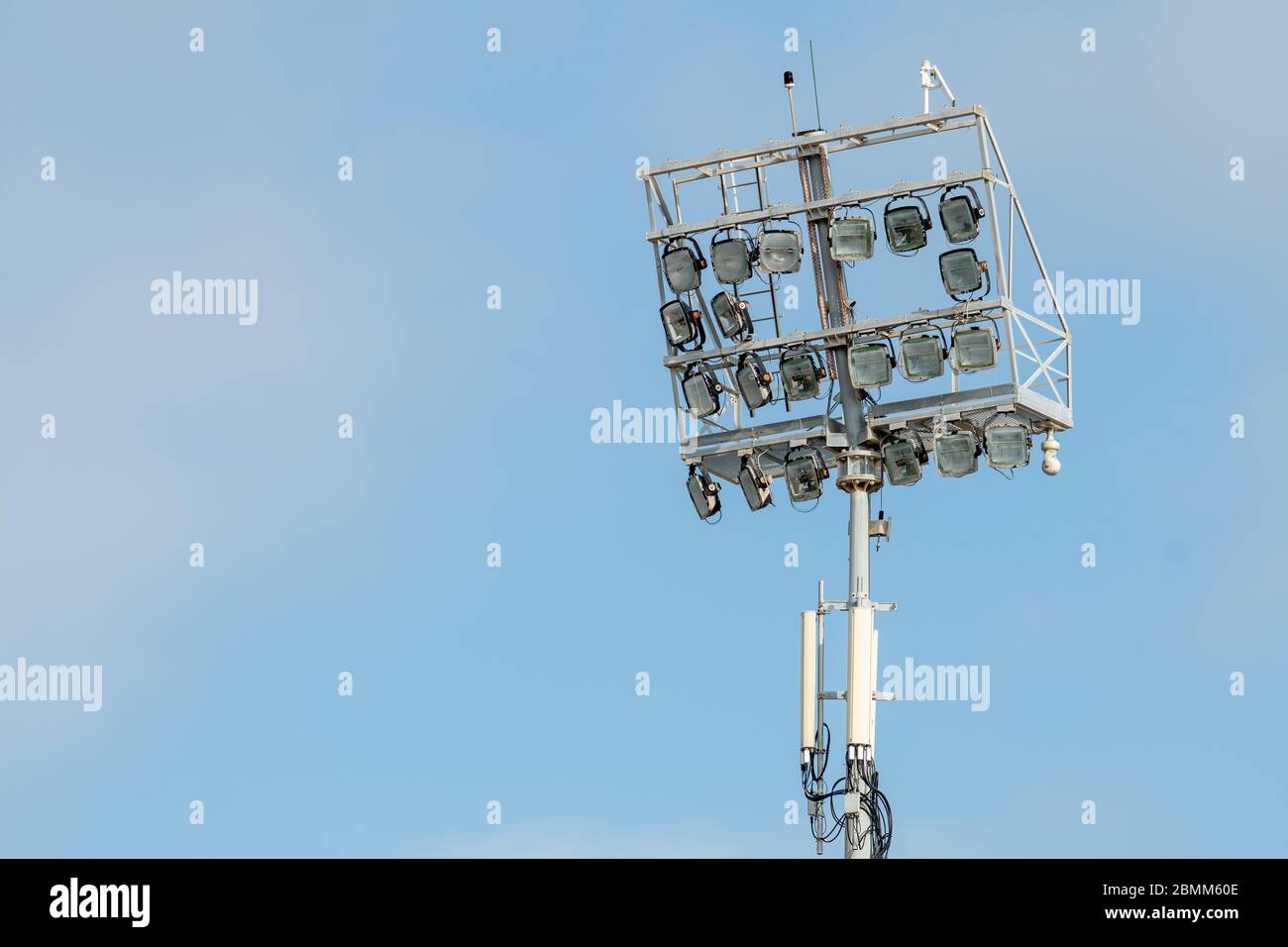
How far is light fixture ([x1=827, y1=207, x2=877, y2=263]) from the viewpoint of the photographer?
2060 inches

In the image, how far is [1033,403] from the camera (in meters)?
51.6

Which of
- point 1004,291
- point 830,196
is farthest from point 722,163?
point 1004,291

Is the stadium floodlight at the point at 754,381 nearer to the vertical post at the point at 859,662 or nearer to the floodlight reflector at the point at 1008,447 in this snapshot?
the vertical post at the point at 859,662

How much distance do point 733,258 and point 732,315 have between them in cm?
114

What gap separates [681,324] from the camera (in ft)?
178

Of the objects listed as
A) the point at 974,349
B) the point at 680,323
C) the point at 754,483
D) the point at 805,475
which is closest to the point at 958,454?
the point at 974,349

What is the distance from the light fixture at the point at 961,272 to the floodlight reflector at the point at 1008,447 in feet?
7.67

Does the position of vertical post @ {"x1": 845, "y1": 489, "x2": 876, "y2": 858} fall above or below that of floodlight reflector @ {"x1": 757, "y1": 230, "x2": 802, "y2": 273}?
below

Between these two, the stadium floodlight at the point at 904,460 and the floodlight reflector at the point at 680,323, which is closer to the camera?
the stadium floodlight at the point at 904,460

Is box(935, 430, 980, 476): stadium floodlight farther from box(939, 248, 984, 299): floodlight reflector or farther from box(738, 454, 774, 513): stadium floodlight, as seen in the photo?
box(738, 454, 774, 513): stadium floodlight

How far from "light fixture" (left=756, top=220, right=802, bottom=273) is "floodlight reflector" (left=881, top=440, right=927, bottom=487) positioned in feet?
11.8

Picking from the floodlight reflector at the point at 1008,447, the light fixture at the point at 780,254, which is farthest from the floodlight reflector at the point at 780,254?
the floodlight reflector at the point at 1008,447

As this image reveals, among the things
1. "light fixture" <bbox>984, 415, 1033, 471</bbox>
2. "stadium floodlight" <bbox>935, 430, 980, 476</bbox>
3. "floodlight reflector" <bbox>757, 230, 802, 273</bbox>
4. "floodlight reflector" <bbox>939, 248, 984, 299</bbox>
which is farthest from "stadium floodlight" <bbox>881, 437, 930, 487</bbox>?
"floodlight reflector" <bbox>757, 230, 802, 273</bbox>

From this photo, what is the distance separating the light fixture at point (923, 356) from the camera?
169ft
